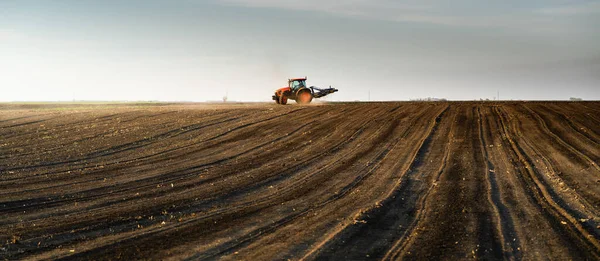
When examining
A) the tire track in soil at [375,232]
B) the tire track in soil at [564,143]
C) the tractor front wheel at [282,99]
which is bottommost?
the tire track in soil at [375,232]

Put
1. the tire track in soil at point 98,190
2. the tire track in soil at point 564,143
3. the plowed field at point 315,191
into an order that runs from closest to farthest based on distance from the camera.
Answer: the plowed field at point 315,191 → the tire track in soil at point 98,190 → the tire track in soil at point 564,143

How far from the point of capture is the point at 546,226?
29.2 feet

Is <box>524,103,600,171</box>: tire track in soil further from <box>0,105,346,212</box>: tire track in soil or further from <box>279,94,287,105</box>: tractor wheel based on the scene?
<box>279,94,287,105</box>: tractor wheel

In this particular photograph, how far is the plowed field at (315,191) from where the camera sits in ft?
26.6

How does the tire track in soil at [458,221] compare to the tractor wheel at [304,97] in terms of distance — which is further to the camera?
the tractor wheel at [304,97]

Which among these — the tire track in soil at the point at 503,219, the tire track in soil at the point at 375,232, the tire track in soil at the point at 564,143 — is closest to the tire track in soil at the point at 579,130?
the tire track in soil at the point at 564,143

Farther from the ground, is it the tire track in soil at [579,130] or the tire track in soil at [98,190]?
the tire track in soil at [579,130]

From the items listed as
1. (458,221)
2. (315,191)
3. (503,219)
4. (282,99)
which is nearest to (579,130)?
(503,219)

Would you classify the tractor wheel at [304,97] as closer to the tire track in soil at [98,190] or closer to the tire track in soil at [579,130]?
the tire track in soil at [579,130]

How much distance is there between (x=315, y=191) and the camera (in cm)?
1191

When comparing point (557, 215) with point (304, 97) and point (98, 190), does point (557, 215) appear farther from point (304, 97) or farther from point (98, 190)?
point (304, 97)

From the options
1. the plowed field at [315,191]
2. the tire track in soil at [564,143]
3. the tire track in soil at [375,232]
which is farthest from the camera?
the tire track in soil at [564,143]

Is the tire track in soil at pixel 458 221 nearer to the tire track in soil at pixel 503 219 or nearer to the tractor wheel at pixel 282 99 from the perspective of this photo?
the tire track in soil at pixel 503 219

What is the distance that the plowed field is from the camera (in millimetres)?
8102
